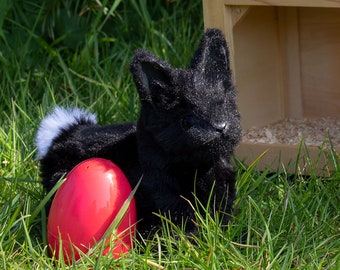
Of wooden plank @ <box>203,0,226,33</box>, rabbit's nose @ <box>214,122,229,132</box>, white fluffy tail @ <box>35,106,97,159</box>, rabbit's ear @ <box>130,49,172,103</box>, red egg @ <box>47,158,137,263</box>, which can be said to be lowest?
red egg @ <box>47,158,137,263</box>

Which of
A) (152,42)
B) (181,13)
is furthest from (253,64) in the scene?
(181,13)

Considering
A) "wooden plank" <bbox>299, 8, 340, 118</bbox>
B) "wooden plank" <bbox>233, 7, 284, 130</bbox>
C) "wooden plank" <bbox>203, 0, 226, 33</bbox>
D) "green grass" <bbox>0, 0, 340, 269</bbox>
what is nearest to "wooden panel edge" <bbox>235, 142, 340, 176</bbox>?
"green grass" <bbox>0, 0, 340, 269</bbox>

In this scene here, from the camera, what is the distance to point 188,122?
6.33 ft

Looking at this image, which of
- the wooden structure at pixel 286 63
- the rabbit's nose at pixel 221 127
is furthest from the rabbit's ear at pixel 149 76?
the wooden structure at pixel 286 63

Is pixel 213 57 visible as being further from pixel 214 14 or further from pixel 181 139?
pixel 214 14

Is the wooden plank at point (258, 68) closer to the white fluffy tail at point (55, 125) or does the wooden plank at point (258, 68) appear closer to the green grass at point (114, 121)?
the green grass at point (114, 121)

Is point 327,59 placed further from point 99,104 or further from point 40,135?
point 40,135

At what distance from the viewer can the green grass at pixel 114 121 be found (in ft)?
6.25

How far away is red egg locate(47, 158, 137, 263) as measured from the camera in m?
1.92

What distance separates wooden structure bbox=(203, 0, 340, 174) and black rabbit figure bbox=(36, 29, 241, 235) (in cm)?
70

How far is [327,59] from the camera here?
296 cm

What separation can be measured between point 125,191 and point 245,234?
0.33 meters

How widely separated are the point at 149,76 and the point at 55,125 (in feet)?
1.20

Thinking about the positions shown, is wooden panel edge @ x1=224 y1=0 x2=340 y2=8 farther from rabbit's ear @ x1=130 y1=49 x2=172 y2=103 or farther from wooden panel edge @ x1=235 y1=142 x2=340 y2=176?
rabbit's ear @ x1=130 y1=49 x2=172 y2=103
